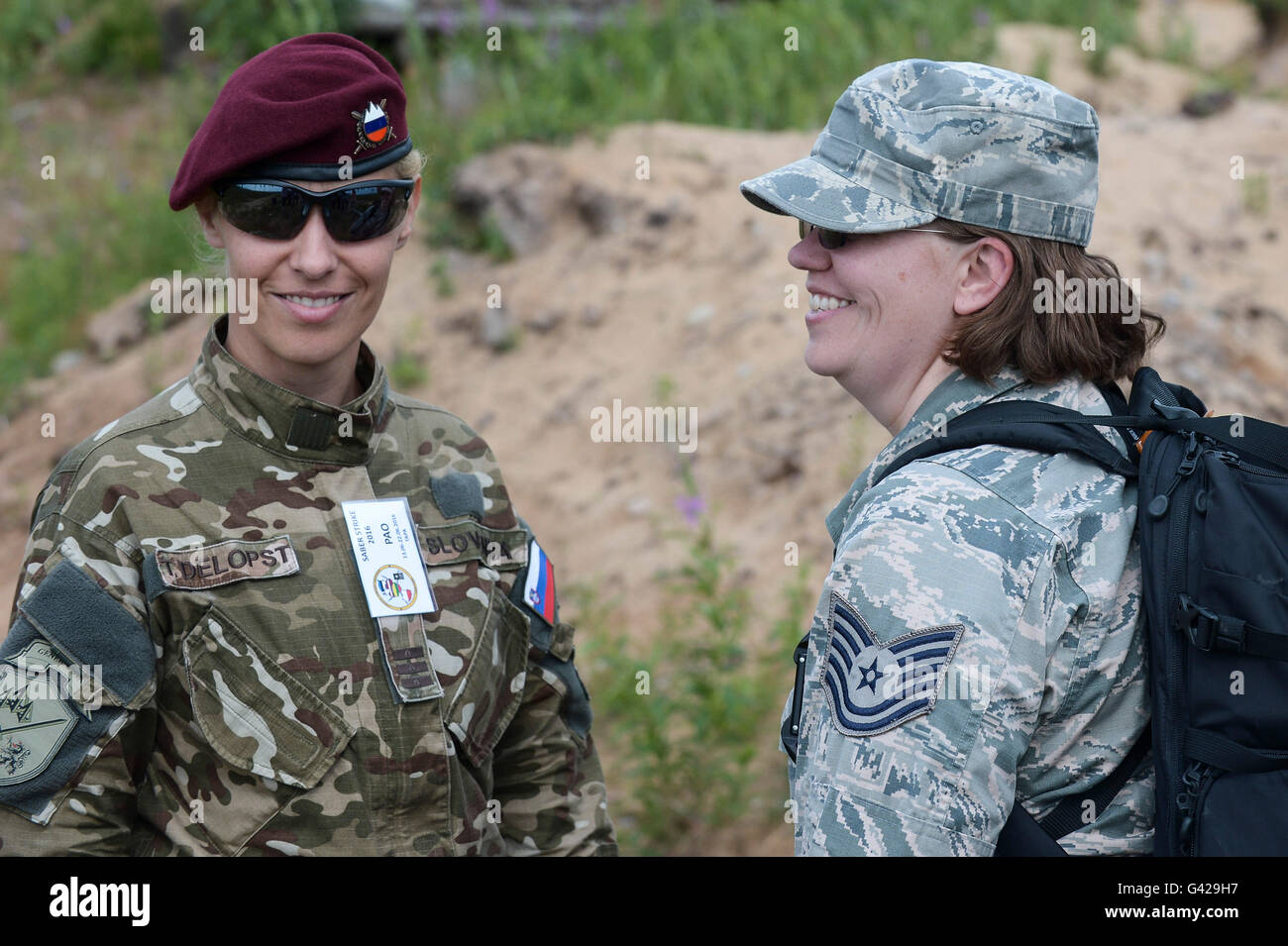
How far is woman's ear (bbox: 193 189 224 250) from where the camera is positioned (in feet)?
7.11

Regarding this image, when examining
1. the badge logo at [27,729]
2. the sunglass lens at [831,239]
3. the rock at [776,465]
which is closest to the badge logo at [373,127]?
the sunglass lens at [831,239]

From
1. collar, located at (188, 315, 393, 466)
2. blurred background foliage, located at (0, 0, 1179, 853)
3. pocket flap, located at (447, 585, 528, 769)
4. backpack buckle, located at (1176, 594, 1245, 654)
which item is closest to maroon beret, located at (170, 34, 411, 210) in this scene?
collar, located at (188, 315, 393, 466)

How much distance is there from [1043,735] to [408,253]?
21.5 ft

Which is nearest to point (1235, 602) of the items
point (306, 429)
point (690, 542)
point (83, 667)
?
point (306, 429)

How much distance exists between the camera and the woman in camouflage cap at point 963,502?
166 cm

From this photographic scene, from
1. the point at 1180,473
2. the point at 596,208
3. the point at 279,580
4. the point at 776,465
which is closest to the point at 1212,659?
the point at 1180,473

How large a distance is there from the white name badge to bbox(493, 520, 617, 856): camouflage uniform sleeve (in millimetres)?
222

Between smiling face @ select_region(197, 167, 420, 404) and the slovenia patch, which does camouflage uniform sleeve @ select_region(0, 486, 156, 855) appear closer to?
smiling face @ select_region(197, 167, 420, 404)

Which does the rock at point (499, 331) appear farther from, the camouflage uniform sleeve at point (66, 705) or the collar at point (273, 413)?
the camouflage uniform sleeve at point (66, 705)

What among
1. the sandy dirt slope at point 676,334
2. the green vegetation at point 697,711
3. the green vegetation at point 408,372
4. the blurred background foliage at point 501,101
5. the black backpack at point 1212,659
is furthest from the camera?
the blurred background foliage at point 501,101

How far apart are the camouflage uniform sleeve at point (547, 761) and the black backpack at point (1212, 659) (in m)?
0.98

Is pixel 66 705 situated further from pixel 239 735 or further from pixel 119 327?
pixel 119 327

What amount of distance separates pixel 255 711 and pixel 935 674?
1063mm

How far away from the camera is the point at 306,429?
2209mm
